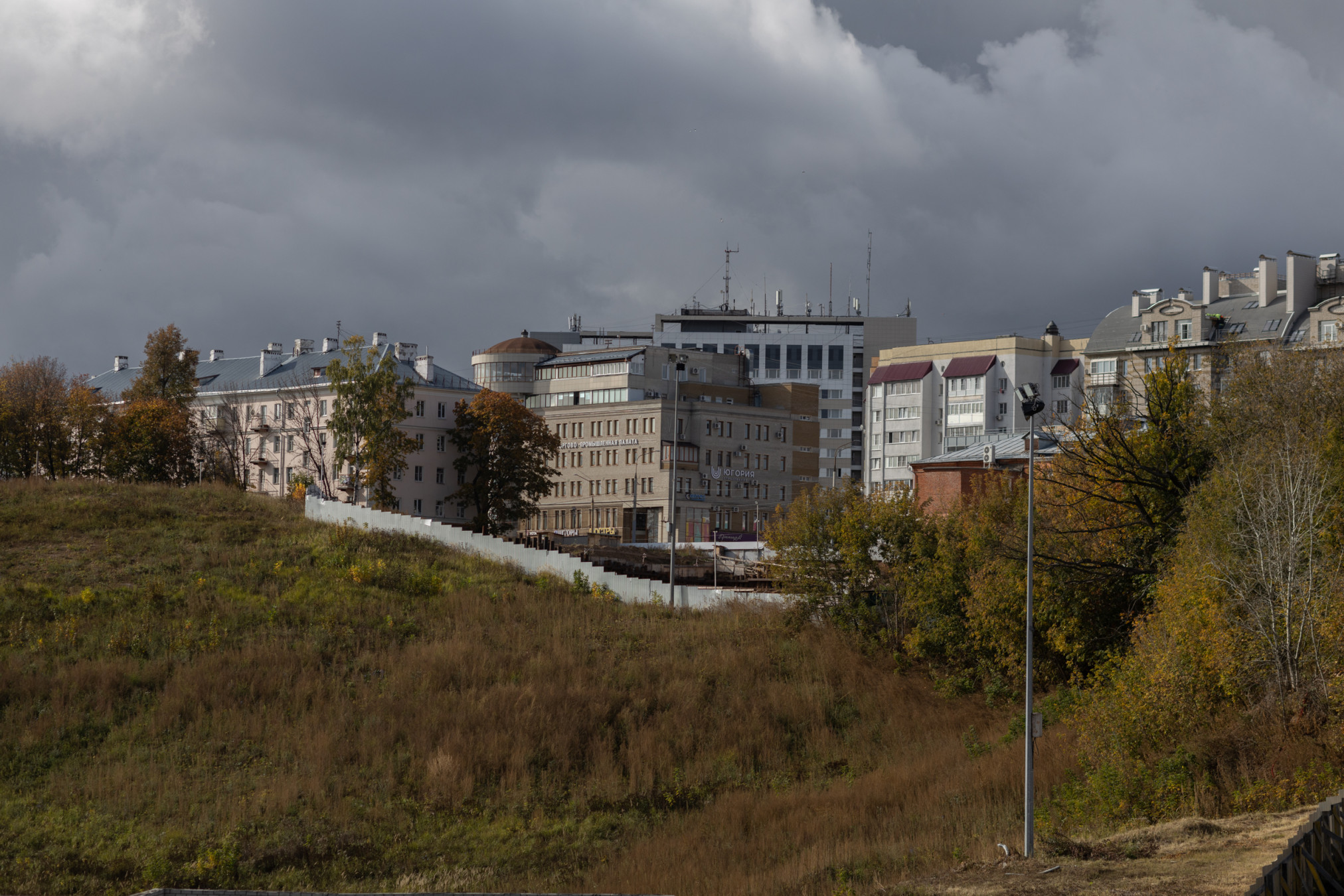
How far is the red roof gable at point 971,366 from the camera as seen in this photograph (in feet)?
455

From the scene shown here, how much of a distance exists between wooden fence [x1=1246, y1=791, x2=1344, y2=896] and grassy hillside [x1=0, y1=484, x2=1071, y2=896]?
8865 millimetres

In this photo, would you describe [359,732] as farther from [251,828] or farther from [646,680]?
[646,680]

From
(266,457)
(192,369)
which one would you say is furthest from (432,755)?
(266,457)

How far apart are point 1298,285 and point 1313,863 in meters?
96.6

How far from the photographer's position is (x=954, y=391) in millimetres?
141000

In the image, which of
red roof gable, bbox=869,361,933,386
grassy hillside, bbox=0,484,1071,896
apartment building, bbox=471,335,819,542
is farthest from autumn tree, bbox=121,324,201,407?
red roof gable, bbox=869,361,933,386

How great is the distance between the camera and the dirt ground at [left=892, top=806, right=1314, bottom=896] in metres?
22.1

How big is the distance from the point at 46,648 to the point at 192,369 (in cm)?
6597

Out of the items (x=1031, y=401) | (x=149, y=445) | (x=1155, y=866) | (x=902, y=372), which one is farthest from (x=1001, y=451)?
(x=902, y=372)

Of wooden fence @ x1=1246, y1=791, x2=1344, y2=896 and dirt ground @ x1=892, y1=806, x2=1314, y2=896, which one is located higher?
wooden fence @ x1=1246, y1=791, x2=1344, y2=896

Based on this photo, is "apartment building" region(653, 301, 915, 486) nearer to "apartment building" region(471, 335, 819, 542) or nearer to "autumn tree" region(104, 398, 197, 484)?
"apartment building" region(471, 335, 819, 542)

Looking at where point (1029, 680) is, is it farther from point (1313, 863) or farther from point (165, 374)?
point (165, 374)

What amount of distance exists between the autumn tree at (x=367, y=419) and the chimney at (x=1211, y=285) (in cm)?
6837

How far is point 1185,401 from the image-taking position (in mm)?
45469
